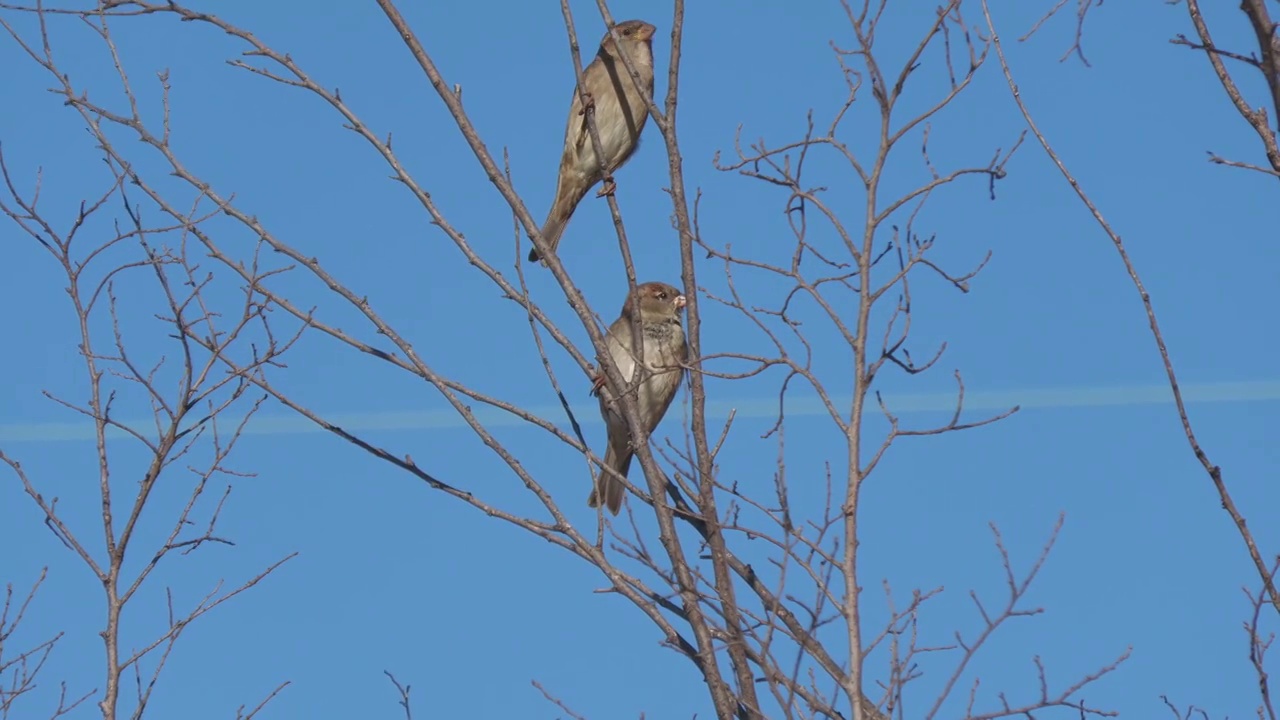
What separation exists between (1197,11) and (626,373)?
4.28 metres

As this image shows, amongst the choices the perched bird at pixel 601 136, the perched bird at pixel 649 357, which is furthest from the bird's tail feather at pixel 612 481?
the perched bird at pixel 601 136

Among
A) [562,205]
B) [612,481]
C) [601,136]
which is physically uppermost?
[601,136]

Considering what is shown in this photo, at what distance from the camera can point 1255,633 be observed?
3205mm

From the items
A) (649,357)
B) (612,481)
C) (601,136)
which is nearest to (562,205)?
(601,136)

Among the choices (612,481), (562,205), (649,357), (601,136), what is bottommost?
(612,481)

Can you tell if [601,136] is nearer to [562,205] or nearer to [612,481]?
[562,205]

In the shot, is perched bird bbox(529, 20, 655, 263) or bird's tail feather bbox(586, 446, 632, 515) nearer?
bird's tail feather bbox(586, 446, 632, 515)

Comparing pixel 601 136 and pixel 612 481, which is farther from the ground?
pixel 601 136

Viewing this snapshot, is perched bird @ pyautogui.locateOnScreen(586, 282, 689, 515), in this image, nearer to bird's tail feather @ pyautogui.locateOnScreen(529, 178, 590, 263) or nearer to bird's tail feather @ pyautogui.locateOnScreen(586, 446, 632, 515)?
bird's tail feather @ pyautogui.locateOnScreen(586, 446, 632, 515)

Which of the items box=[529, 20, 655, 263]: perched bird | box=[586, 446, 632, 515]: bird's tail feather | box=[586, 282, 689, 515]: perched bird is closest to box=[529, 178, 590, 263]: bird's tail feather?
box=[529, 20, 655, 263]: perched bird

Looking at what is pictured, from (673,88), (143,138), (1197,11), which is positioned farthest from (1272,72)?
(143,138)

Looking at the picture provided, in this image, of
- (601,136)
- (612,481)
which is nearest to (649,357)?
(612,481)

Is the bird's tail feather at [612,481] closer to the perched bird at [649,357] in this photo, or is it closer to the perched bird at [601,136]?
the perched bird at [649,357]

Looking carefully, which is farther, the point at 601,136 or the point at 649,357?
the point at 601,136
